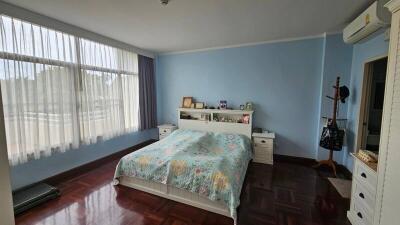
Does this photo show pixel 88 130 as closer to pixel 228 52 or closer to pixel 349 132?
pixel 228 52

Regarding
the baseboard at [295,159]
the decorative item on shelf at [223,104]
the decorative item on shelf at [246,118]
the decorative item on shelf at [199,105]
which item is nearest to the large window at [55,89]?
the decorative item on shelf at [199,105]

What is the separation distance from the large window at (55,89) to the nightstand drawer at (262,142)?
113 inches

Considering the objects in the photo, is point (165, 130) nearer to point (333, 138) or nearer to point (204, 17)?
point (204, 17)

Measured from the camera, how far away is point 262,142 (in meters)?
3.67

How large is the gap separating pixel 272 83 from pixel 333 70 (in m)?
1.04

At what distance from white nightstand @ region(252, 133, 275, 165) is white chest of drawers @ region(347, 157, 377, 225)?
1.59m

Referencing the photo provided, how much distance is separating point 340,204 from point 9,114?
4.36 metres

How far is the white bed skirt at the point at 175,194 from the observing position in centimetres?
221

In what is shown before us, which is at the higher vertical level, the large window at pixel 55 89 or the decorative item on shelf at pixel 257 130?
the large window at pixel 55 89

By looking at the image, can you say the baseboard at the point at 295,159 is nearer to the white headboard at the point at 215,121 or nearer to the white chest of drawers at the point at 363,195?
the white headboard at the point at 215,121

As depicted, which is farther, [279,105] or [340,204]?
[279,105]

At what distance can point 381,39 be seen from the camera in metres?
2.40

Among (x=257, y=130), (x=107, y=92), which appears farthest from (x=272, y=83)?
(x=107, y=92)

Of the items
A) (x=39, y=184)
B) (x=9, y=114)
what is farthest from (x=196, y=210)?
(x=9, y=114)
